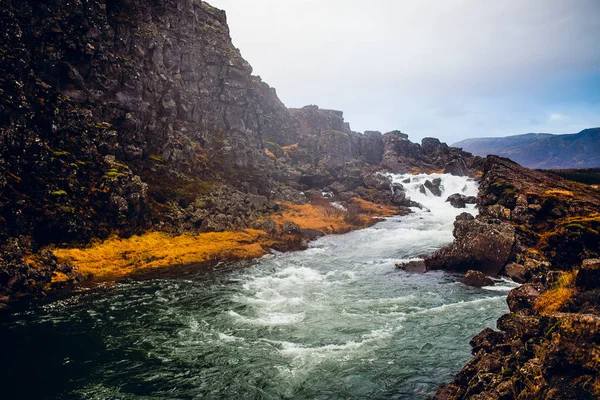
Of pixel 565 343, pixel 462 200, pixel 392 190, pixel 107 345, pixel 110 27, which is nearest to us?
pixel 565 343

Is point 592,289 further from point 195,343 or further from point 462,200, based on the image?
point 462,200

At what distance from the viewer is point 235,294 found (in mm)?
30312

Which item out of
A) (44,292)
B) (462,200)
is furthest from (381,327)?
(462,200)

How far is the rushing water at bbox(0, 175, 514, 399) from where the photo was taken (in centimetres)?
1625

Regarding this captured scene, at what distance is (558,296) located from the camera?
15320 millimetres

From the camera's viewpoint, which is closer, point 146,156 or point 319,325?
point 319,325

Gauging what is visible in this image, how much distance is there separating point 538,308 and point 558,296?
1118mm

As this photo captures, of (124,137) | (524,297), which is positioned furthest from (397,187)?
(524,297)

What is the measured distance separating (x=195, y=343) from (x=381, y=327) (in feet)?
40.2

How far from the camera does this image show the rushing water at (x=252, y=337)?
53.3 ft

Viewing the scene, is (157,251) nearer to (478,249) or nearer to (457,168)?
(478,249)

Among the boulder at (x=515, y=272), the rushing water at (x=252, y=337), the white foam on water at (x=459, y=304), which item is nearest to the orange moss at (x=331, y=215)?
the rushing water at (x=252, y=337)

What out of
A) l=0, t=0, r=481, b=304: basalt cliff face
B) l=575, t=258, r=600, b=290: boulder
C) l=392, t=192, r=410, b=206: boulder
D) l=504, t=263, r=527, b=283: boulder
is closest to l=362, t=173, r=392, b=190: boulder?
l=0, t=0, r=481, b=304: basalt cliff face

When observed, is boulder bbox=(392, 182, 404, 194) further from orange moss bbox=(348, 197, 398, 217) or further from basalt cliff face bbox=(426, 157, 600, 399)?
basalt cliff face bbox=(426, 157, 600, 399)
